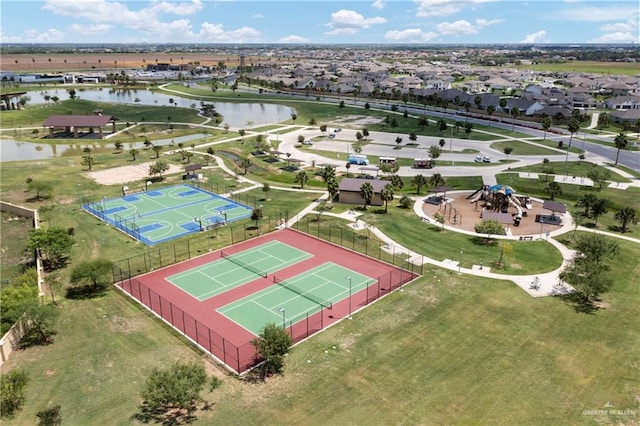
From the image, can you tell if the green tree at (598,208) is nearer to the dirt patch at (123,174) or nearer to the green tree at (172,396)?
the green tree at (172,396)

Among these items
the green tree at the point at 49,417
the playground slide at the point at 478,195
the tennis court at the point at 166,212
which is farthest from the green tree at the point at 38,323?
the playground slide at the point at 478,195

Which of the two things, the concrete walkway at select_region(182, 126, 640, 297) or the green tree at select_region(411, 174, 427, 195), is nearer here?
the concrete walkway at select_region(182, 126, 640, 297)

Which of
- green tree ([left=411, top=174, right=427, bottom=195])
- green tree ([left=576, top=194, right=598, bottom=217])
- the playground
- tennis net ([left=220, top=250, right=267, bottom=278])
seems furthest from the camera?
green tree ([left=411, top=174, right=427, bottom=195])

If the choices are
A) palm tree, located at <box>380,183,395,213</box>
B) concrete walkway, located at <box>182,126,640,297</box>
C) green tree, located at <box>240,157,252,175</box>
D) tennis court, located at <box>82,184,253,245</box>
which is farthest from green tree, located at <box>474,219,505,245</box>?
green tree, located at <box>240,157,252,175</box>

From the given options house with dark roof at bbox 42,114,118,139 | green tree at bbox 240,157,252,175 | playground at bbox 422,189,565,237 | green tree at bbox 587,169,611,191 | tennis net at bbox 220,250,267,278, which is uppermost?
house with dark roof at bbox 42,114,118,139

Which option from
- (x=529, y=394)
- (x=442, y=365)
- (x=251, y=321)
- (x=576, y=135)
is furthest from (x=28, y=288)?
(x=576, y=135)

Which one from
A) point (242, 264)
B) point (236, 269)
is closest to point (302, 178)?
point (242, 264)

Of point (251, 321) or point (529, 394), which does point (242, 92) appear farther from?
point (529, 394)

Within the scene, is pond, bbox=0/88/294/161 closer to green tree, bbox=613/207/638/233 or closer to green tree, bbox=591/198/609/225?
green tree, bbox=591/198/609/225
